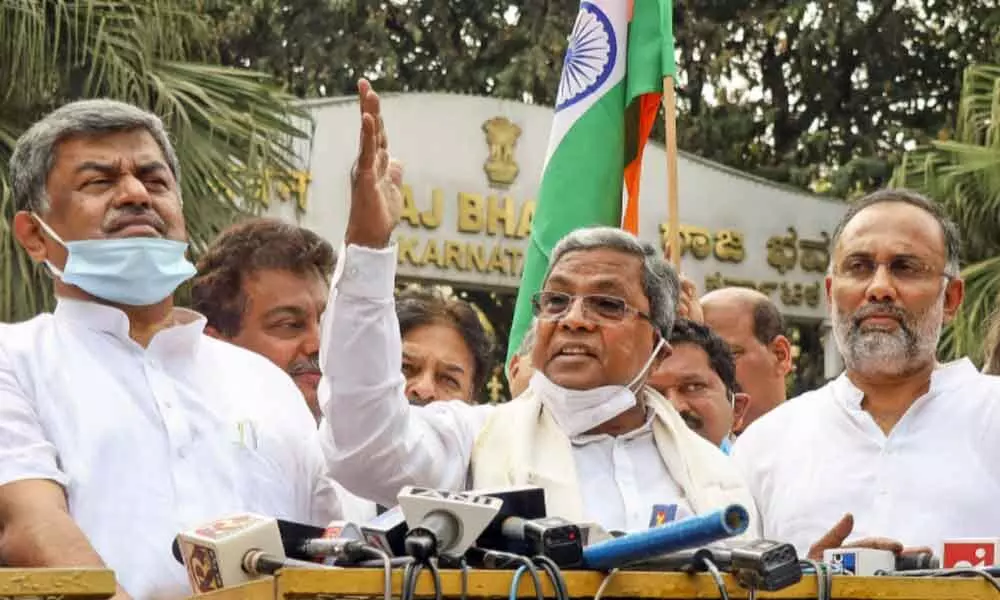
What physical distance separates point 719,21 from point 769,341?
12.9 meters

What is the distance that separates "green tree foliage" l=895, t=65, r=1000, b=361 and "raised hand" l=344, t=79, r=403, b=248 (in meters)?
7.45

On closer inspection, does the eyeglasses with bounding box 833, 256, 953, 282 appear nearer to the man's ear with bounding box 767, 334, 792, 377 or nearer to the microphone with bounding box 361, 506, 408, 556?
the man's ear with bounding box 767, 334, 792, 377

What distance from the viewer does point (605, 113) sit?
304 inches

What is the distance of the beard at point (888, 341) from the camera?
532 cm

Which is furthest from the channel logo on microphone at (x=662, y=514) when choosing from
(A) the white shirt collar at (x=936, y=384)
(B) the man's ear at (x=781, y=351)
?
(B) the man's ear at (x=781, y=351)

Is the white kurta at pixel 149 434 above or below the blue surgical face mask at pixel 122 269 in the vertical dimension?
below

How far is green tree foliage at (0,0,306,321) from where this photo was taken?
9672 mm

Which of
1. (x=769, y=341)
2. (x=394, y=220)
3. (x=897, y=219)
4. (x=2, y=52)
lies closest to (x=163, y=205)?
(x=394, y=220)

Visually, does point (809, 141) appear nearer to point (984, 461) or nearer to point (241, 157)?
point (241, 157)

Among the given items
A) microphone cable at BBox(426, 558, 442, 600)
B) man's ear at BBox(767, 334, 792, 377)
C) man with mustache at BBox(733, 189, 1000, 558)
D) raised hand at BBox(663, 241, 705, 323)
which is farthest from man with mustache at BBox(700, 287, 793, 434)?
microphone cable at BBox(426, 558, 442, 600)

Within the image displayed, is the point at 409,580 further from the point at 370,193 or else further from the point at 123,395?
the point at 123,395

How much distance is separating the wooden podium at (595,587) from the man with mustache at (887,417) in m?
1.77

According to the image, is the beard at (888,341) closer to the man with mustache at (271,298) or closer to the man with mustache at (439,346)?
the man with mustache at (439,346)

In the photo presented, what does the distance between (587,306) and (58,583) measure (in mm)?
2150
